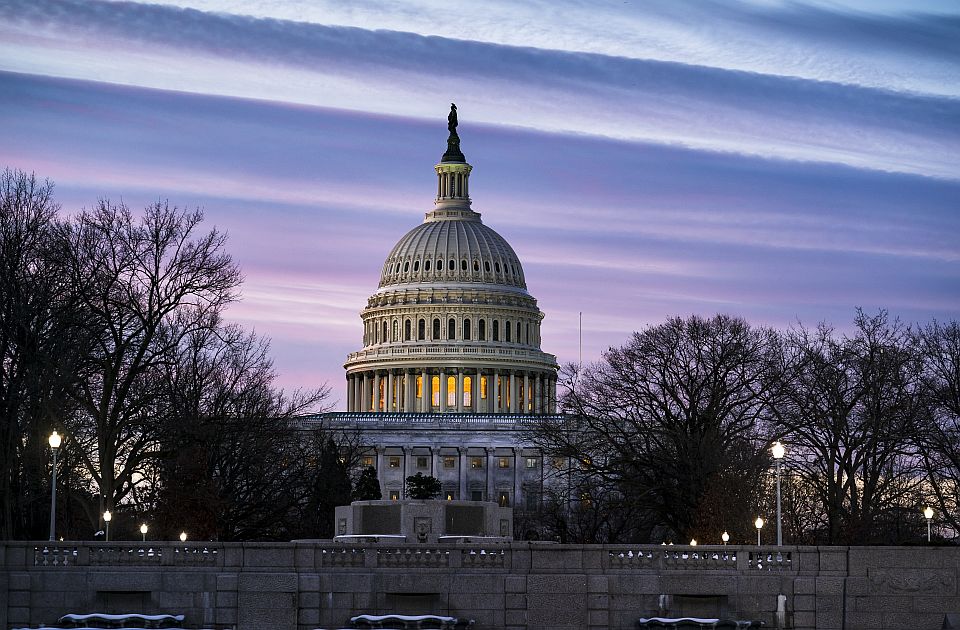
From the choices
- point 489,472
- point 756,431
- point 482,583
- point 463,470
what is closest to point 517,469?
point 489,472

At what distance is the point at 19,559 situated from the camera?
147 feet

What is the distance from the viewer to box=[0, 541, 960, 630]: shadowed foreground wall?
44438 millimetres

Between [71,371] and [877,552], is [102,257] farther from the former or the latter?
[877,552]

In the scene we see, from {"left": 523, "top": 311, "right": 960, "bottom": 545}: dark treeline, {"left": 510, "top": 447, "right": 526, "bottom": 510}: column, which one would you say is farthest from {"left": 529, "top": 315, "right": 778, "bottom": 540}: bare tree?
{"left": 510, "top": 447, "right": 526, "bottom": 510}: column

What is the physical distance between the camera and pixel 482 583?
44.9 meters

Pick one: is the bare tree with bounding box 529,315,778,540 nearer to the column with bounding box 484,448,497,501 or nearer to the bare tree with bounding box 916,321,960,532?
the bare tree with bounding box 916,321,960,532

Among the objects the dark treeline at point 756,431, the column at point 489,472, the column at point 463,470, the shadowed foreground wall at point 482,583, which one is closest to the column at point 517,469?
the column at point 489,472

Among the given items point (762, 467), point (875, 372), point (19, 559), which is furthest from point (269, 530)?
point (19, 559)

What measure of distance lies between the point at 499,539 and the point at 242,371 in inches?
1104

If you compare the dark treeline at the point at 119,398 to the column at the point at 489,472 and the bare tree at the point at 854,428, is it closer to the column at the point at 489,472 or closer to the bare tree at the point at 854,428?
the bare tree at the point at 854,428

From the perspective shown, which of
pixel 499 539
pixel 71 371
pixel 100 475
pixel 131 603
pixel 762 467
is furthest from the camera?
pixel 762 467

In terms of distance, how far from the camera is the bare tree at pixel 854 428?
3118 inches

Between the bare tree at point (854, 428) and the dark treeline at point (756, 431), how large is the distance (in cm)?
10

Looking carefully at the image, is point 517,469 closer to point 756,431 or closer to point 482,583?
point 756,431
